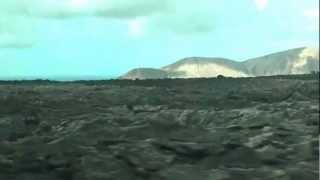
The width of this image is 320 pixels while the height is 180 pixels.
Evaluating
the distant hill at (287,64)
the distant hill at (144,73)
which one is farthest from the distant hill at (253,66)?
the distant hill at (144,73)

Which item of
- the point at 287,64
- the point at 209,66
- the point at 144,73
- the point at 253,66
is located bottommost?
the point at 144,73

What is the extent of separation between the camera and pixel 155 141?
16.0 metres

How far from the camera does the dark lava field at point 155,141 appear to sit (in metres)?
14.2

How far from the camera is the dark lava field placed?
14211 millimetres

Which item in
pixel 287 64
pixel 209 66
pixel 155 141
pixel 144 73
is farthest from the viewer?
pixel 287 64

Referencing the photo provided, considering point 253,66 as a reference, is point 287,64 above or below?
above

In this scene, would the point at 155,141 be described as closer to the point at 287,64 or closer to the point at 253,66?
the point at 287,64

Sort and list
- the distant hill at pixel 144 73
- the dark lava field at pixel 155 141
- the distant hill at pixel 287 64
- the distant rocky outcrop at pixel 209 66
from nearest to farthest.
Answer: the dark lava field at pixel 155 141, the distant hill at pixel 144 73, the distant rocky outcrop at pixel 209 66, the distant hill at pixel 287 64

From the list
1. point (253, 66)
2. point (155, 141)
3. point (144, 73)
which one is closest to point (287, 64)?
point (253, 66)

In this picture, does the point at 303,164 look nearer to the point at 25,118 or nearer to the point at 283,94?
the point at 25,118

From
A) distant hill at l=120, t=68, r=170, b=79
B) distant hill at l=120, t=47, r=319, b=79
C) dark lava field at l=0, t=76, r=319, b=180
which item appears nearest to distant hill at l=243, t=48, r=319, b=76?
distant hill at l=120, t=47, r=319, b=79

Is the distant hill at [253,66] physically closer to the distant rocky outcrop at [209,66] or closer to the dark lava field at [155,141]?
the distant rocky outcrop at [209,66]

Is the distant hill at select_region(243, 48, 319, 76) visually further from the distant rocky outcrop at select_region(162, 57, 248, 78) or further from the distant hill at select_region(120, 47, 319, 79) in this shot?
the distant rocky outcrop at select_region(162, 57, 248, 78)

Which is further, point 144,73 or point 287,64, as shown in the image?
point 287,64
